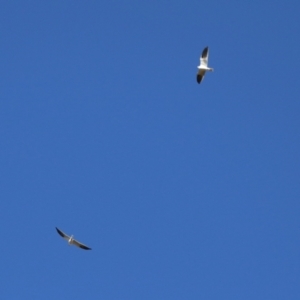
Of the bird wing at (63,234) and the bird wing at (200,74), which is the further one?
Result: the bird wing at (63,234)

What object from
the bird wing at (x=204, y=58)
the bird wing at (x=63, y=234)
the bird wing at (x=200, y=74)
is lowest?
the bird wing at (x=63, y=234)

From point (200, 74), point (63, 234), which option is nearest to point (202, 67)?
point (200, 74)

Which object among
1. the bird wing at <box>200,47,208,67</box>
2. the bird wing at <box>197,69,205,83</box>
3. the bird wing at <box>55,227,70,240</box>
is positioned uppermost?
the bird wing at <box>200,47,208,67</box>

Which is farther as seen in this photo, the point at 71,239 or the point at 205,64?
the point at 71,239

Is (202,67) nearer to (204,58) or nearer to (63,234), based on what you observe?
(204,58)

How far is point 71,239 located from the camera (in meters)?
67.6

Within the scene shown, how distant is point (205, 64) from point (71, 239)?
16.1 m

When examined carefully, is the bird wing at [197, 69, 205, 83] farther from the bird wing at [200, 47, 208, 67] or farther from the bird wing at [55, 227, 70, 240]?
the bird wing at [55, 227, 70, 240]

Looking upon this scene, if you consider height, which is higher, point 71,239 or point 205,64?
point 205,64

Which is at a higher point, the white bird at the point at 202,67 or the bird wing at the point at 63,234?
the white bird at the point at 202,67

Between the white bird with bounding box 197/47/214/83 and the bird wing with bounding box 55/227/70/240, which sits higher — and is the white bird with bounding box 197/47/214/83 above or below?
above

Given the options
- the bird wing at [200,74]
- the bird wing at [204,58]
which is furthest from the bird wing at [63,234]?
the bird wing at [204,58]

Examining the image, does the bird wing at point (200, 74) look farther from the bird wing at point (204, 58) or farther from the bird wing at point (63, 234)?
the bird wing at point (63, 234)

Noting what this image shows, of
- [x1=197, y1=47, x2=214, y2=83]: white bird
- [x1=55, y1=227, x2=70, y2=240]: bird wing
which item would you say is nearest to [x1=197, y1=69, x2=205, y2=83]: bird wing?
[x1=197, y1=47, x2=214, y2=83]: white bird
